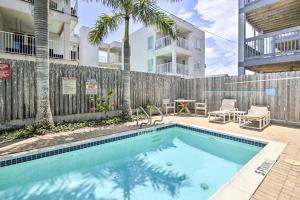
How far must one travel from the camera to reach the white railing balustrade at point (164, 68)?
17.3m

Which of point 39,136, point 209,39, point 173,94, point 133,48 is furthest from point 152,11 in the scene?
point 209,39

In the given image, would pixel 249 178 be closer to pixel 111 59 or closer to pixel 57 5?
pixel 57 5

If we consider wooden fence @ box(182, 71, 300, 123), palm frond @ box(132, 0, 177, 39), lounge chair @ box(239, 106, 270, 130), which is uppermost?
palm frond @ box(132, 0, 177, 39)

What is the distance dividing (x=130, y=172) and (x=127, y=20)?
22.8 feet

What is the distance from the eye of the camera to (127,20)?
8453 millimetres

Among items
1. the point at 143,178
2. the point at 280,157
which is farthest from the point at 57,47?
the point at 280,157

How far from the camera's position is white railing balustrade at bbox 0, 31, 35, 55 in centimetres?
962

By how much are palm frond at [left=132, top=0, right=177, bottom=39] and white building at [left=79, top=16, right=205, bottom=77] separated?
8350mm

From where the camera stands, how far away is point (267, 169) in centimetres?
339

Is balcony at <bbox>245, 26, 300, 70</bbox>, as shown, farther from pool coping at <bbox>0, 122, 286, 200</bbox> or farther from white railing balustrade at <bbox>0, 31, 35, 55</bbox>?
white railing balustrade at <bbox>0, 31, 35, 55</bbox>

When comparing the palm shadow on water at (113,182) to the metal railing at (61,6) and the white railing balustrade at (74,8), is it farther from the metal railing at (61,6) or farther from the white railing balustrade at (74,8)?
the white railing balustrade at (74,8)

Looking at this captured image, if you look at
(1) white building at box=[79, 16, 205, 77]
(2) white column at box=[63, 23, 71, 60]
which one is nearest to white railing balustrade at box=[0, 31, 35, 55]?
(2) white column at box=[63, 23, 71, 60]

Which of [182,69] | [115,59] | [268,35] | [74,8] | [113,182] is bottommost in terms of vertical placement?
[113,182]

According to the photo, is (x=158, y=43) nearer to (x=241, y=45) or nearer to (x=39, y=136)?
(x=241, y=45)
